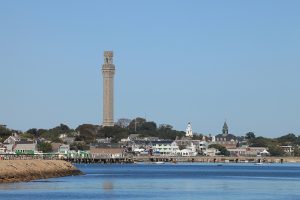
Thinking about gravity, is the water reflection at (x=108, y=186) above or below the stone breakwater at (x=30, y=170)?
below

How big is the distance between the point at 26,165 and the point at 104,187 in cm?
1461

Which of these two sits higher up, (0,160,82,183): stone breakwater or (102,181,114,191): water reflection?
(0,160,82,183): stone breakwater

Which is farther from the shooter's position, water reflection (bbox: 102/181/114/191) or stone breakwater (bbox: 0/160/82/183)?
stone breakwater (bbox: 0/160/82/183)

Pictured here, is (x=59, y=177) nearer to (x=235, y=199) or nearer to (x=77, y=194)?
(x=77, y=194)

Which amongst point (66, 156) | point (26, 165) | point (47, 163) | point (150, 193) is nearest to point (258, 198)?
point (150, 193)

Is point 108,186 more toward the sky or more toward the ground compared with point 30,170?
more toward the ground

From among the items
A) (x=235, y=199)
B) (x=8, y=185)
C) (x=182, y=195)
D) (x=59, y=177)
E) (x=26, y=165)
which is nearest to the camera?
(x=235, y=199)

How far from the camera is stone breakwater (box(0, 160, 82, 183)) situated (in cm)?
8931

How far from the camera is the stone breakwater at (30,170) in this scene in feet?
293

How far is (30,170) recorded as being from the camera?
97875 millimetres

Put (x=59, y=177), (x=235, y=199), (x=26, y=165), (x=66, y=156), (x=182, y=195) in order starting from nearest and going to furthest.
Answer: (x=235, y=199) < (x=182, y=195) < (x=26, y=165) < (x=59, y=177) < (x=66, y=156)

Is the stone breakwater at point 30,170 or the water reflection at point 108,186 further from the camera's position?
the stone breakwater at point 30,170

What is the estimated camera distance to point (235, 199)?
71188 mm

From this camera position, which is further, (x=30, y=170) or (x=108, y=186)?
(x=30, y=170)
